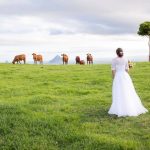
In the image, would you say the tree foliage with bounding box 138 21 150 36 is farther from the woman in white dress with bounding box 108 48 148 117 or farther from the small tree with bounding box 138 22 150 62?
the woman in white dress with bounding box 108 48 148 117

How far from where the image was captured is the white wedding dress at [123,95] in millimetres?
19078

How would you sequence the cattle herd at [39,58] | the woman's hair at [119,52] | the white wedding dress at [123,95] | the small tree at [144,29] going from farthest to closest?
the small tree at [144,29] → the cattle herd at [39,58] → the woman's hair at [119,52] → the white wedding dress at [123,95]

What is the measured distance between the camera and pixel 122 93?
19.3 metres

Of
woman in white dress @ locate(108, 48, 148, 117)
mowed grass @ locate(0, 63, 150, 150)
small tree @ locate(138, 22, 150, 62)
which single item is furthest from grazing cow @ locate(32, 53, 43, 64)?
woman in white dress @ locate(108, 48, 148, 117)

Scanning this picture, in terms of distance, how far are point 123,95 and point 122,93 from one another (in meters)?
0.09

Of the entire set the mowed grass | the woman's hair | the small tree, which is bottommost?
the mowed grass

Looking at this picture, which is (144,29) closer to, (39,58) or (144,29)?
(144,29)

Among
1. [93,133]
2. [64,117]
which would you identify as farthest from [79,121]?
[93,133]

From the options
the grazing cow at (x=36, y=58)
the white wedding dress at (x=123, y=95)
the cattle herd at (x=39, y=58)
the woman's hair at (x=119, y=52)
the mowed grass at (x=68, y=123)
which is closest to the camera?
the mowed grass at (x=68, y=123)

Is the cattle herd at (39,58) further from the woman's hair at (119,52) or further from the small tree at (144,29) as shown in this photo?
the woman's hair at (119,52)

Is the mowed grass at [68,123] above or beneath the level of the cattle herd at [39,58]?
beneath

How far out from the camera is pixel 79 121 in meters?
17.8

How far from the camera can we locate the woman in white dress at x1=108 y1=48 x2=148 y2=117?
62.6 ft

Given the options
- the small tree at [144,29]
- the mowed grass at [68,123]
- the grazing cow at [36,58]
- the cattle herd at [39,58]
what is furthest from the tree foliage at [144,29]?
the mowed grass at [68,123]
